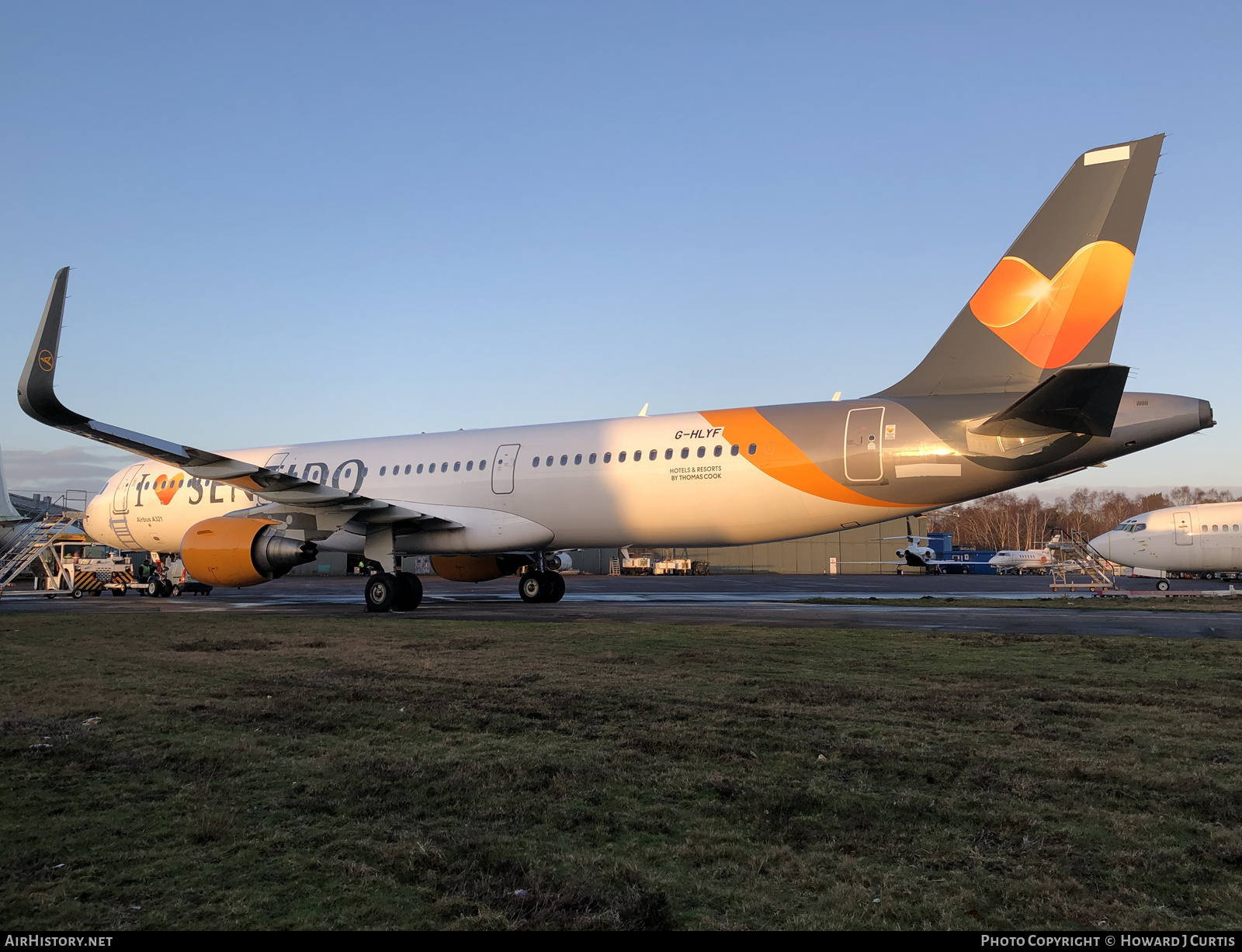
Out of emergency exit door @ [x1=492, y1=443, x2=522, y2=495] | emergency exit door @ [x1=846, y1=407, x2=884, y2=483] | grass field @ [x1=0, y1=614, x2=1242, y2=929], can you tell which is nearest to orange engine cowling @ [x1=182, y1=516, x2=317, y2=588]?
emergency exit door @ [x1=492, y1=443, x2=522, y2=495]

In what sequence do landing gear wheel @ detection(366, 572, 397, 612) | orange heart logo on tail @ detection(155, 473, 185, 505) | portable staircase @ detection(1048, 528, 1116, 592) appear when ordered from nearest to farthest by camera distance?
landing gear wheel @ detection(366, 572, 397, 612) < orange heart logo on tail @ detection(155, 473, 185, 505) < portable staircase @ detection(1048, 528, 1116, 592)

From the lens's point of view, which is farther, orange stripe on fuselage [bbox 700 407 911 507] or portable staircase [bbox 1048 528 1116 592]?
portable staircase [bbox 1048 528 1116 592]

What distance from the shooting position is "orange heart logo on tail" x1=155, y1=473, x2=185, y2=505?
2311 cm

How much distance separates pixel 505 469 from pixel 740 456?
590cm

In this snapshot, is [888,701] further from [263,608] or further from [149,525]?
[149,525]

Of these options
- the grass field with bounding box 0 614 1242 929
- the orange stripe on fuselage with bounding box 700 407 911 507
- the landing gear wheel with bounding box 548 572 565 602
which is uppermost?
the orange stripe on fuselage with bounding box 700 407 911 507

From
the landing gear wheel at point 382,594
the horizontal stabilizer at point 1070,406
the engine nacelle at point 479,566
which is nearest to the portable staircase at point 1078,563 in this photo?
the horizontal stabilizer at point 1070,406

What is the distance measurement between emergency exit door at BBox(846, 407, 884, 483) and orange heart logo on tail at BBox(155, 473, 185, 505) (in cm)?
1795

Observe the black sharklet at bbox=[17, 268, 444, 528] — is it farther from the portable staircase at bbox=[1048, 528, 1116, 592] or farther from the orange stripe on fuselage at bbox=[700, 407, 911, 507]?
the portable staircase at bbox=[1048, 528, 1116, 592]

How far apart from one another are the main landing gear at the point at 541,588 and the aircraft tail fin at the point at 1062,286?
34.7ft

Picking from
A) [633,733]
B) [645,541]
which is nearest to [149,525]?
[645,541]

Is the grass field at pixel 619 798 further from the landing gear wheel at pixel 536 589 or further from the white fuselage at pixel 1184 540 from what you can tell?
the white fuselage at pixel 1184 540
